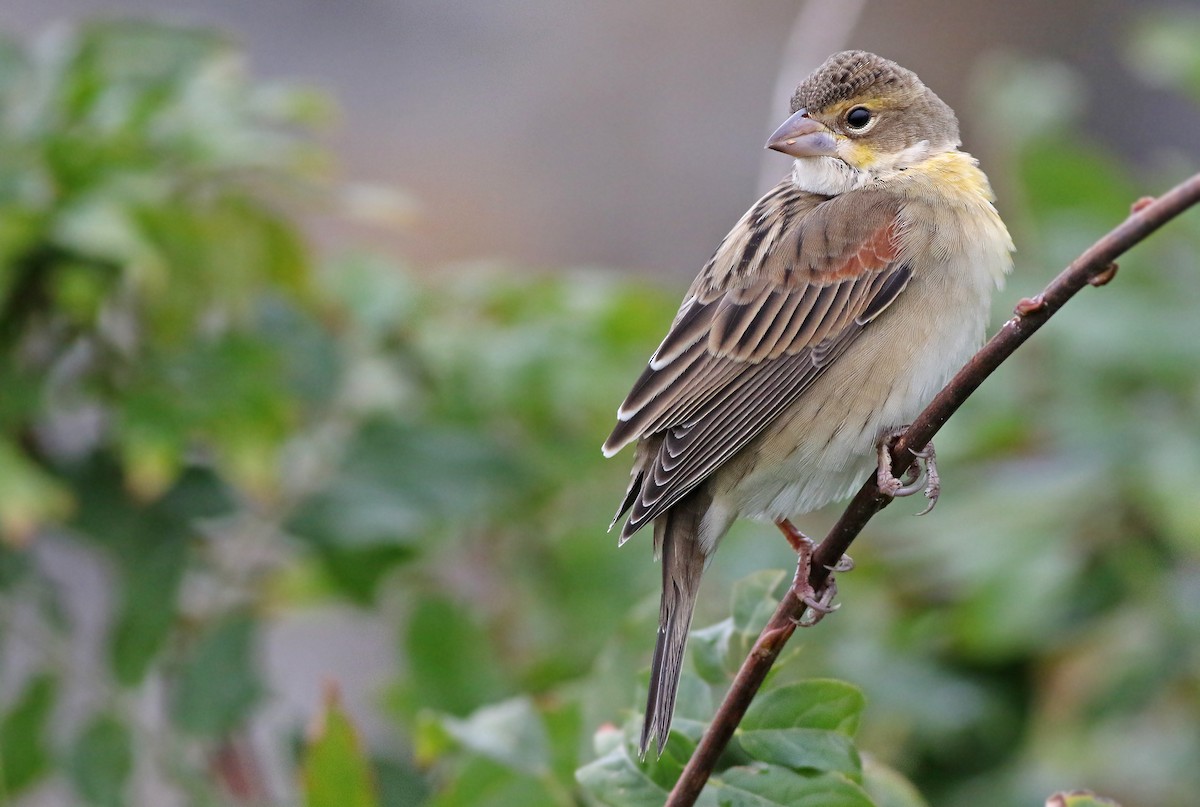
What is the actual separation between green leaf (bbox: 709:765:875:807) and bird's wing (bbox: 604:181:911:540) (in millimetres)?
787

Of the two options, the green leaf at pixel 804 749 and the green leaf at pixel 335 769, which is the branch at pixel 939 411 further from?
the green leaf at pixel 335 769

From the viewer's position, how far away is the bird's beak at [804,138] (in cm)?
272

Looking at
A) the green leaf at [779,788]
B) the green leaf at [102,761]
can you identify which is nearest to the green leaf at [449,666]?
the green leaf at [102,761]

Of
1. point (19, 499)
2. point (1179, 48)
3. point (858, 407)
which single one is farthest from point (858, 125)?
point (19, 499)

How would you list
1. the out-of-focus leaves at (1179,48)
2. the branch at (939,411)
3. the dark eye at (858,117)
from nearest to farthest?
the branch at (939,411), the dark eye at (858,117), the out-of-focus leaves at (1179,48)

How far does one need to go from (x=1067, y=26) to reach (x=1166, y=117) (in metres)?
0.91

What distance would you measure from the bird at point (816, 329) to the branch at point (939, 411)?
621 millimetres

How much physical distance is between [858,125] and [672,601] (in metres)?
1.06

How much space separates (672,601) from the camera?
2285 millimetres

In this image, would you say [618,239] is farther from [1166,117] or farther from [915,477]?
[915,477]

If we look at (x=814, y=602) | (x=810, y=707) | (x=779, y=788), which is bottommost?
(x=779, y=788)

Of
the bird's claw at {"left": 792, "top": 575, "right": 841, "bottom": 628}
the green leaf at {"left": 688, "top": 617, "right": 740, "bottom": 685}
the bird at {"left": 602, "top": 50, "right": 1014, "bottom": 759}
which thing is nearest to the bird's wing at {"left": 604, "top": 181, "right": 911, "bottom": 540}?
the bird at {"left": 602, "top": 50, "right": 1014, "bottom": 759}

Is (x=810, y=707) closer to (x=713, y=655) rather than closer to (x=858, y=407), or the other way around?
(x=713, y=655)

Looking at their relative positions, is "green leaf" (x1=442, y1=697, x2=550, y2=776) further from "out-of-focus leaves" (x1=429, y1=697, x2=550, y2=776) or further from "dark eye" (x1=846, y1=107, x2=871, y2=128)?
"dark eye" (x1=846, y1=107, x2=871, y2=128)
